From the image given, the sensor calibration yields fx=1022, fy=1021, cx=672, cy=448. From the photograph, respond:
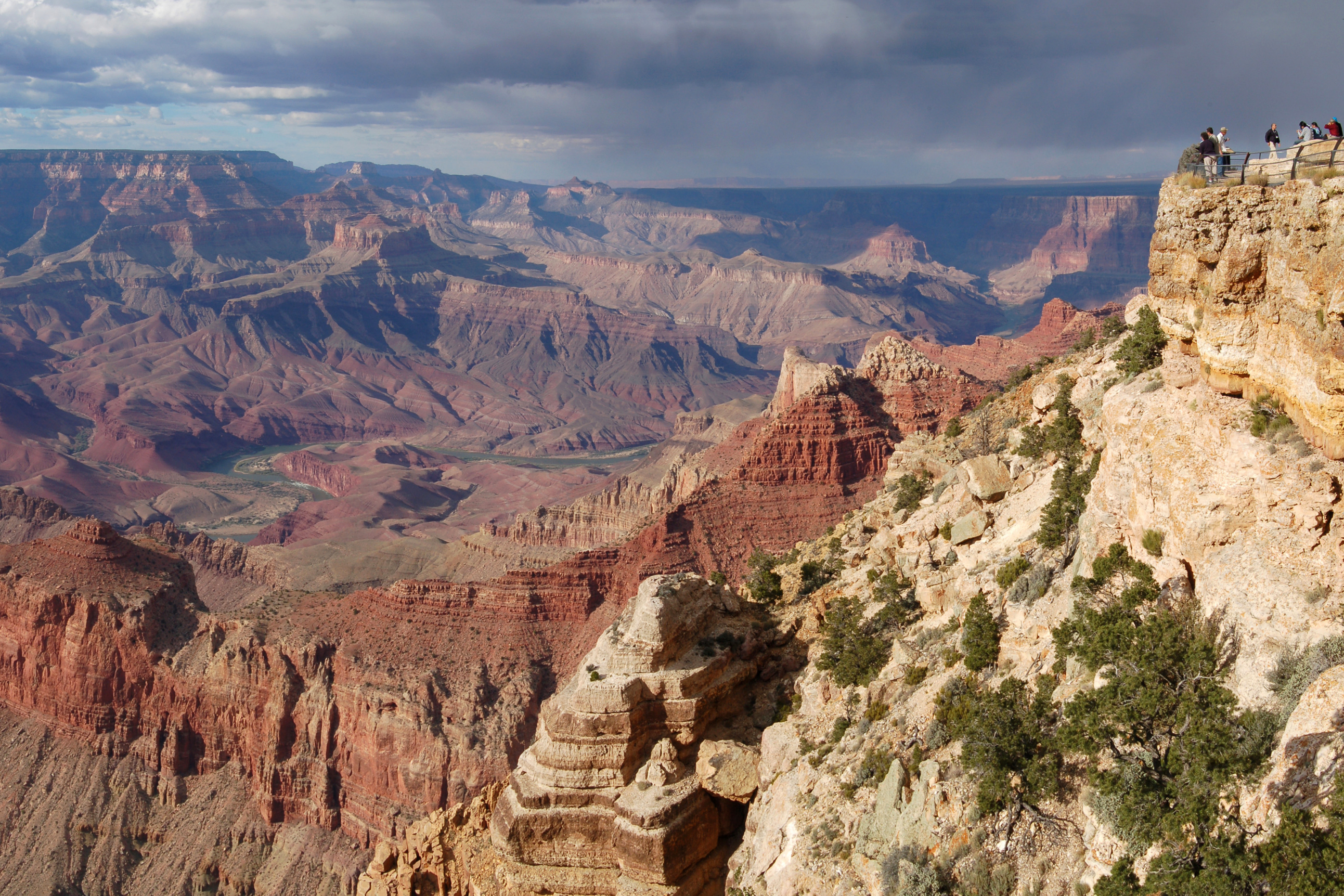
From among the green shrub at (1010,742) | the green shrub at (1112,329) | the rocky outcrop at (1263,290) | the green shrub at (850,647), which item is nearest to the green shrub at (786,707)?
the green shrub at (850,647)

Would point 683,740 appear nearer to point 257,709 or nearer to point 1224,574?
point 1224,574

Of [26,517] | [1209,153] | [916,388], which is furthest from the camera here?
[26,517]

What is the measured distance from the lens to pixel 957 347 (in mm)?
121062

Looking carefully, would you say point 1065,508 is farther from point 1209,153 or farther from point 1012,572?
point 1209,153

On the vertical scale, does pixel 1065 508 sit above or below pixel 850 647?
above

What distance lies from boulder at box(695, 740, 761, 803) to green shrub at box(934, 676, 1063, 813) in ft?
19.7

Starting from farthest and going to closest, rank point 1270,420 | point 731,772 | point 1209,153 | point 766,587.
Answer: point 766,587, point 731,772, point 1209,153, point 1270,420

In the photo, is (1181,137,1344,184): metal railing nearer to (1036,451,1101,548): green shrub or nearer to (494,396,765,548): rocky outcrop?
(1036,451,1101,548): green shrub

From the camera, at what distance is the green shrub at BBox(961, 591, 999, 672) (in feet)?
66.8

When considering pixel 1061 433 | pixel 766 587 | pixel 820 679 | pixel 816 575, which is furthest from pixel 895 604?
pixel 766 587

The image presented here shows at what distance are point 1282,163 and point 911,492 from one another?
17.4 m

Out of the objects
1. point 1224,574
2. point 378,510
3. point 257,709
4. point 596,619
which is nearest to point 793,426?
point 596,619

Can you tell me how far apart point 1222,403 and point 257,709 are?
193ft

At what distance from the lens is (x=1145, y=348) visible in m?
22.6
